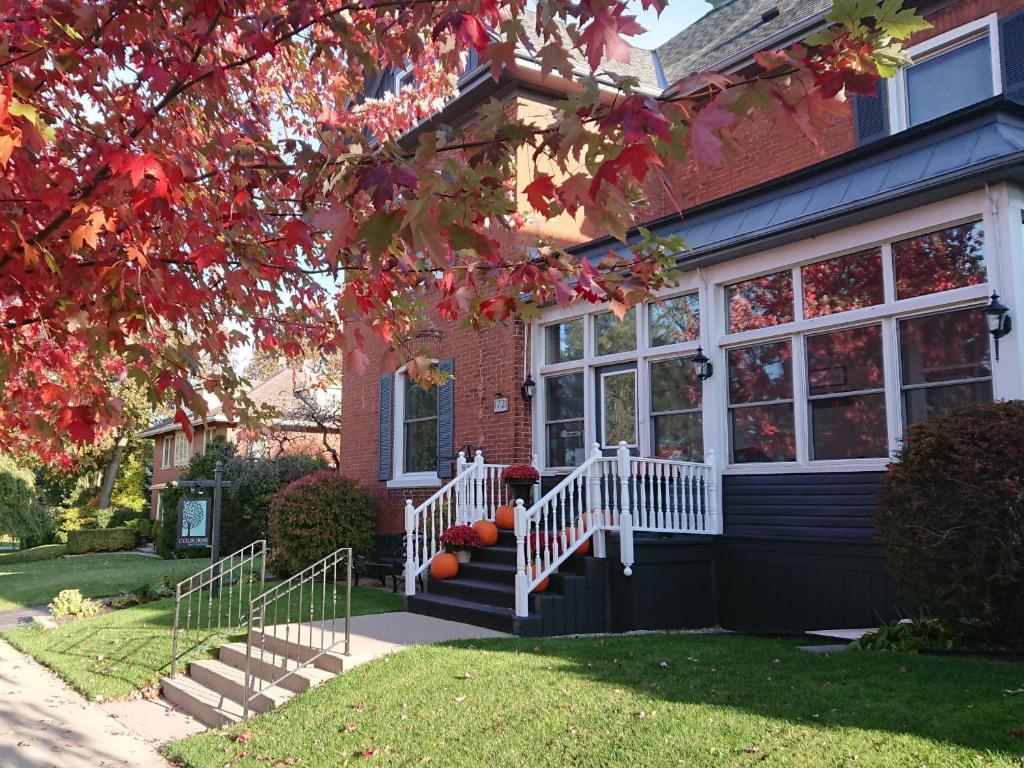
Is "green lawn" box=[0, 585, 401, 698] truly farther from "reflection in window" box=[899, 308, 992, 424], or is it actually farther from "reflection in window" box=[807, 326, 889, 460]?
"reflection in window" box=[899, 308, 992, 424]

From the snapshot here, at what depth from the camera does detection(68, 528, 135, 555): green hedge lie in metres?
27.6

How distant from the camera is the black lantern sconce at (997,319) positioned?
287 inches

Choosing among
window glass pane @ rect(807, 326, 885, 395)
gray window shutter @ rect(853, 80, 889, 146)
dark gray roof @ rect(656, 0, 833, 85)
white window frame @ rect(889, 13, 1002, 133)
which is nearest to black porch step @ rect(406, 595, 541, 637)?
window glass pane @ rect(807, 326, 885, 395)

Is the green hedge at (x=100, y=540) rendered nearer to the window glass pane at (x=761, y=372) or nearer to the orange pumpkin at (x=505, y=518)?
the orange pumpkin at (x=505, y=518)

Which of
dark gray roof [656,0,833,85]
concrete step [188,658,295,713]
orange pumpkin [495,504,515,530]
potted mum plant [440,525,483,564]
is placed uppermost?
dark gray roof [656,0,833,85]

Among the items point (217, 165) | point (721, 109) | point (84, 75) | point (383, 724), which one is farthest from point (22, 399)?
point (721, 109)

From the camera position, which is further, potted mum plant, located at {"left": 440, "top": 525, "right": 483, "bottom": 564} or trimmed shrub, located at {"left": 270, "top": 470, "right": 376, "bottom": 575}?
trimmed shrub, located at {"left": 270, "top": 470, "right": 376, "bottom": 575}

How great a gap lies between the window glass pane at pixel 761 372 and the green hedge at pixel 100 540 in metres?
24.6

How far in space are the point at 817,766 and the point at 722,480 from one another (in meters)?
5.49

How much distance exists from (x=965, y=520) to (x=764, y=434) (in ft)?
11.2

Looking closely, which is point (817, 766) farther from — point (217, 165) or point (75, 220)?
point (217, 165)

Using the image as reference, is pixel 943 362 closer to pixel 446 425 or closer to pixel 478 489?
pixel 478 489

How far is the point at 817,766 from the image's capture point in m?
4.30

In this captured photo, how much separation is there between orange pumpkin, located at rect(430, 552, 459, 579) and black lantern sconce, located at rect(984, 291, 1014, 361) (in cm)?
605
